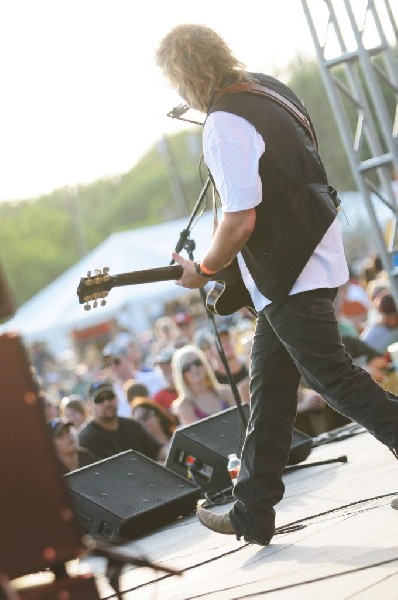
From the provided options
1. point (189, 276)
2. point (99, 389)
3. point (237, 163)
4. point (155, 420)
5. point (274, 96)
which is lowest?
point (155, 420)

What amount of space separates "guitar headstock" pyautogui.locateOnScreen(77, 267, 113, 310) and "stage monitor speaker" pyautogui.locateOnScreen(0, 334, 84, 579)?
54.8 inches

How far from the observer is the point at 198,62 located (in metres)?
4.37

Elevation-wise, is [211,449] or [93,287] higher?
[93,287]

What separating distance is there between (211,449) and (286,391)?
2989 millimetres

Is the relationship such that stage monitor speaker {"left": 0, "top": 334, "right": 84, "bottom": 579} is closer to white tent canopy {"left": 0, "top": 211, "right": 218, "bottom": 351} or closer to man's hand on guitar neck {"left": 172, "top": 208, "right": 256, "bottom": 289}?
man's hand on guitar neck {"left": 172, "top": 208, "right": 256, "bottom": 289}

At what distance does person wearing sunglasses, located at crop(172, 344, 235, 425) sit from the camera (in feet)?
31.7

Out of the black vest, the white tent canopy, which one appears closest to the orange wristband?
the black vest

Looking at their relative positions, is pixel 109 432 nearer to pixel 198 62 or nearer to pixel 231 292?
pixel 231 292

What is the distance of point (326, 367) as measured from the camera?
4.29m

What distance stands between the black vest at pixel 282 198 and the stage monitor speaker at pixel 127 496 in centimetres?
256

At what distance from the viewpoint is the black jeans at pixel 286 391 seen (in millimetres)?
4262

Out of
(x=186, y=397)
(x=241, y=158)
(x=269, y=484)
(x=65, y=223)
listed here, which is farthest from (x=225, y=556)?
(x=65, y=223)

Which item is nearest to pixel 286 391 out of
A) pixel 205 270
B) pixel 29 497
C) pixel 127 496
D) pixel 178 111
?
pixel 205 270

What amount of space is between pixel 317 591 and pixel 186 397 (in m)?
6.14
